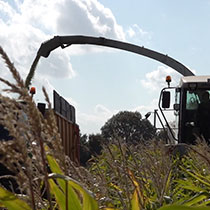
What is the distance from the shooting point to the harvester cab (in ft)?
27.8

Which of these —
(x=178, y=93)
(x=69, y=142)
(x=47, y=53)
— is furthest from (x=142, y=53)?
(x=178, y=93)

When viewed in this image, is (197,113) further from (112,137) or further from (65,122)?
(112,137)

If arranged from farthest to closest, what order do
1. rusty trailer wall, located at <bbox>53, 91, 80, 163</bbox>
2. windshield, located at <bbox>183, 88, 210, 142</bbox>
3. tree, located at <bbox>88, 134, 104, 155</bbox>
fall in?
rusty trailer wall, located at <bbox>53, 91, 80, 163</bbox>, windshield, located at <bbox>183, 88, 210, 142</bbox>, tree, located at <bbox>88, 134, 104, 155</bbox>

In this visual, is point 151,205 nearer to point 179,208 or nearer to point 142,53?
point 179,208

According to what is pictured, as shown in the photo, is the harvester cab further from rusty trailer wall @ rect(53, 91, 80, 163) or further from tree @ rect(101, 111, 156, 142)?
rusty trailer wall @ rect(53, 91, 80, 163)

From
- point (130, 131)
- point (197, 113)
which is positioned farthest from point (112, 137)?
point (130, 131)

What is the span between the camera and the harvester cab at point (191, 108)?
8.48 metres

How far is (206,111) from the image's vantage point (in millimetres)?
8508

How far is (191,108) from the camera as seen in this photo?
8766mm

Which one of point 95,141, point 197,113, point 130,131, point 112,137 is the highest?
point 197,113

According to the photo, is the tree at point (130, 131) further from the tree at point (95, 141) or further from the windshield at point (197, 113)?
the windshield at point (197, 113)

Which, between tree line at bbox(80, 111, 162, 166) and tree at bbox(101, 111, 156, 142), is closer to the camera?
tree line at bbox(80, 111, 162, 166)

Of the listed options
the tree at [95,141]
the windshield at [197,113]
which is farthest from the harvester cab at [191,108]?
the tree at [95,141]

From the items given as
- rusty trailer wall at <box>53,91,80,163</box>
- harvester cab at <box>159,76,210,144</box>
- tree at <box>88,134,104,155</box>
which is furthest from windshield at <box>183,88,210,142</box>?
rusty trailer wall at <box>53,91,80,163</box>
